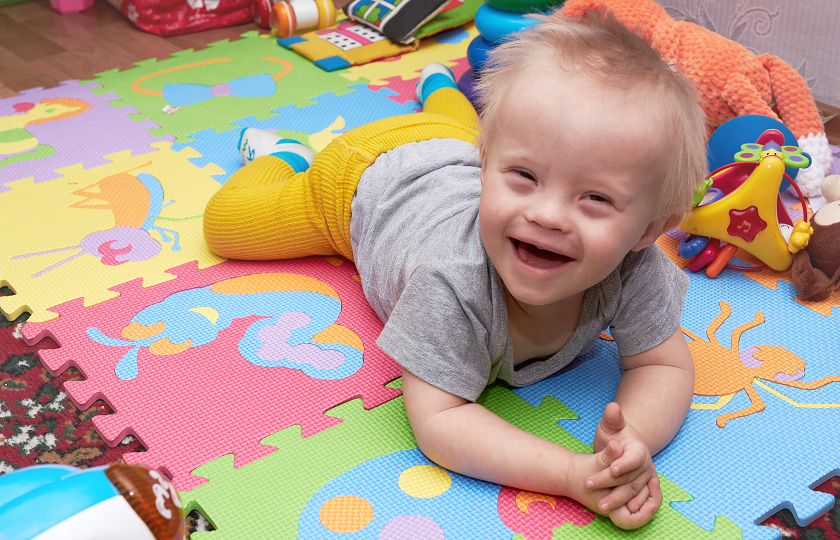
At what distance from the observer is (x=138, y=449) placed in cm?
79

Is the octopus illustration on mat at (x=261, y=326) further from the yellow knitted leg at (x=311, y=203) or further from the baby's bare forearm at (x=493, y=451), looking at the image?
the baby's bare forearm at (x=493, y=451)

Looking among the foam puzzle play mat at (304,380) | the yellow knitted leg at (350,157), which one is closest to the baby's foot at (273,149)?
the foam puzzle play mat at (304,380)

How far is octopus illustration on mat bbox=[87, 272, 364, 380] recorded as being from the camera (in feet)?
2.96

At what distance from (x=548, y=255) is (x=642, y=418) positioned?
209mm

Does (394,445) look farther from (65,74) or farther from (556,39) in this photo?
(65,74)

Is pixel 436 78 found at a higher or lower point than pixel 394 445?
higher

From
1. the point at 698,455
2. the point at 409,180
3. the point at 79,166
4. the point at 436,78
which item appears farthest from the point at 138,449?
the point at 436,78

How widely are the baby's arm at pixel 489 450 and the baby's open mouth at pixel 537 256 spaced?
6.5 inches

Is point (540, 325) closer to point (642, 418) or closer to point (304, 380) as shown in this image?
point (642, 418)

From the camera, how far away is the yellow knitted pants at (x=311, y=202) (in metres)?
1.01

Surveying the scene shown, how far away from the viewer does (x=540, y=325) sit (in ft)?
2.65

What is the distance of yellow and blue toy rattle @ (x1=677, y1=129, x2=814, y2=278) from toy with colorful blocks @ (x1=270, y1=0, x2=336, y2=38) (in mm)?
1220

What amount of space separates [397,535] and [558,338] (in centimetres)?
29

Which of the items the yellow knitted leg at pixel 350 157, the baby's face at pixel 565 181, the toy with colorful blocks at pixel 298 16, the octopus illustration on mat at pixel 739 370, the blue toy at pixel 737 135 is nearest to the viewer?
the baby's face at pixel 565 181
